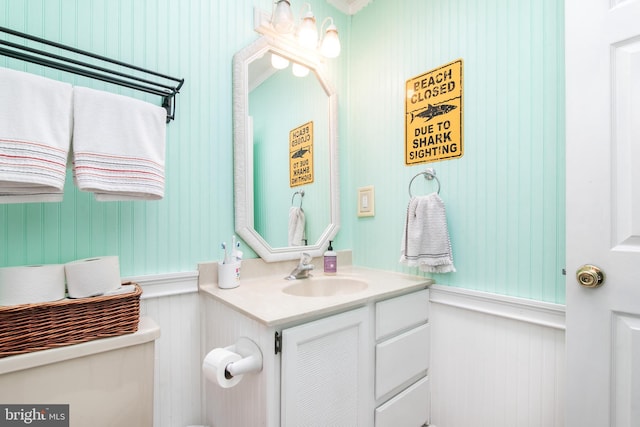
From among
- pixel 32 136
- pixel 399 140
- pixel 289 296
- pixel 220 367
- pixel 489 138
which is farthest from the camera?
pixel 399 140

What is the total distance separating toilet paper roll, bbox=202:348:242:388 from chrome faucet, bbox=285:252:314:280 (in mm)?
537

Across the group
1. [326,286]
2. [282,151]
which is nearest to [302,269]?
[326,286]

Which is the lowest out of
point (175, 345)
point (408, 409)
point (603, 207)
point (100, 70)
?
point (408, 409)

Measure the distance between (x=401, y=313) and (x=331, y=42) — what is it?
1.32m

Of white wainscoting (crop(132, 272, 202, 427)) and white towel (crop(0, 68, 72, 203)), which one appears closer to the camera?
white towel (crop(0, 68, 72, 203))

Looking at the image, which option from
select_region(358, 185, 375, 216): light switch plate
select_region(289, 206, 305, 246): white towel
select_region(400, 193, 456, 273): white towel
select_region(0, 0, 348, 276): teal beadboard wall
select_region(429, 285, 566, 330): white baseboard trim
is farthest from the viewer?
select_region(358, 185, 375, 216): light switch plate

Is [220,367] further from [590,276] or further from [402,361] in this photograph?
[590,276]

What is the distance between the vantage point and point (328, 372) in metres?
1.01

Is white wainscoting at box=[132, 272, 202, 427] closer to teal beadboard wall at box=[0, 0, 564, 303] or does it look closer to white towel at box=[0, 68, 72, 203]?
teal beadboard wall at box=[0, 0, 564, 303]

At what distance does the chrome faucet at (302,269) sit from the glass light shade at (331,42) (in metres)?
1.03

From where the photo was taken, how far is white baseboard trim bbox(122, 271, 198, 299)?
1.11 m

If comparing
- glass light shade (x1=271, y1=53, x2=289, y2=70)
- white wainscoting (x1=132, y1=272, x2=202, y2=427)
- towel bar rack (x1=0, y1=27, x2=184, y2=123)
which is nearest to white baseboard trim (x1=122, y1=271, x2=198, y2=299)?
white wainscoting (x1=132, y1=272, x2=202, y2=427)

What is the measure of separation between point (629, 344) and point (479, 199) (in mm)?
628

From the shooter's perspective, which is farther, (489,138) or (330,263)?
(330,263)
